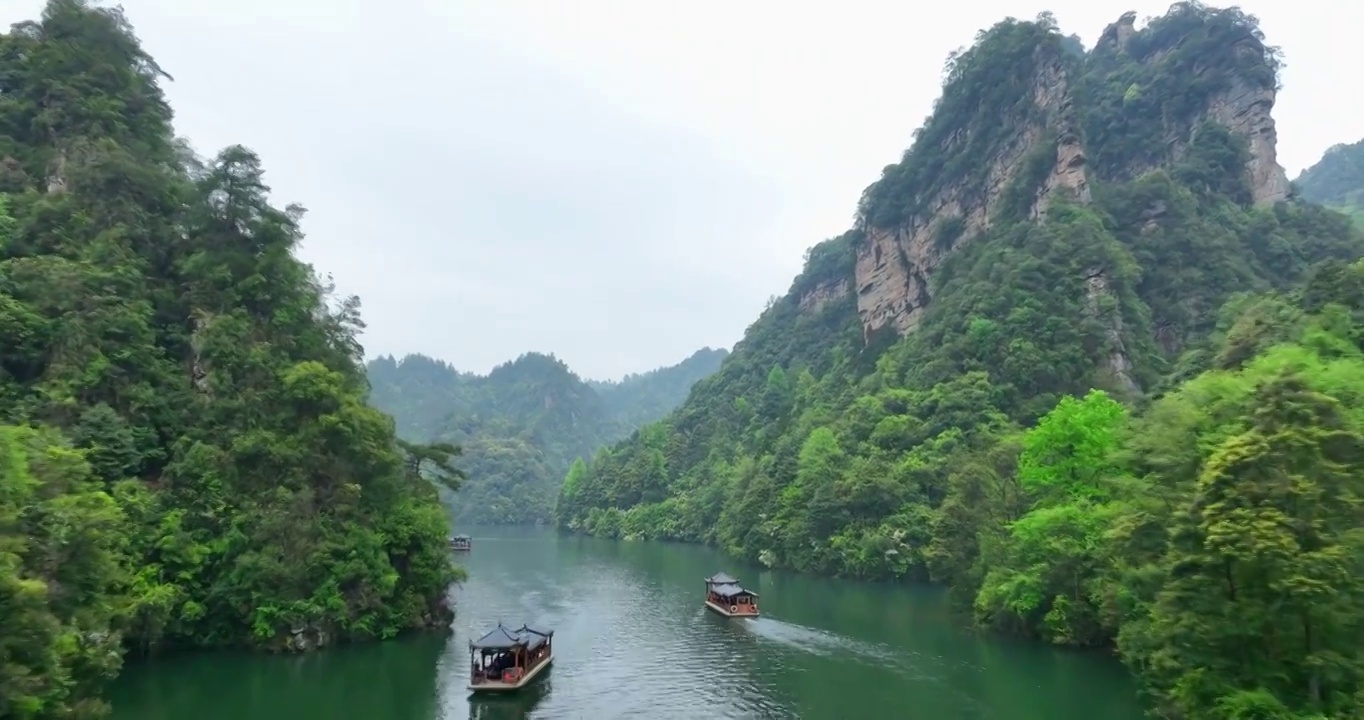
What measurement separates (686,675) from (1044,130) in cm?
7857

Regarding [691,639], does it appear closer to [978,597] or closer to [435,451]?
[978,597]

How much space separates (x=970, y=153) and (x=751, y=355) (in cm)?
4725

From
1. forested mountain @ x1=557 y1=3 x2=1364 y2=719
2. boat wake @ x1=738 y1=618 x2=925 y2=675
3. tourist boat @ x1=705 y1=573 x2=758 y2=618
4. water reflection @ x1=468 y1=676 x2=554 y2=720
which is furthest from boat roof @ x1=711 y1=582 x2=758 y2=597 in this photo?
water reflection @ x1=468 y1=676 x2=554 y2=720

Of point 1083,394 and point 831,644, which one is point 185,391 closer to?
point 831,644

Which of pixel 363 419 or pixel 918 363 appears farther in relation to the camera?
pixel 918 363

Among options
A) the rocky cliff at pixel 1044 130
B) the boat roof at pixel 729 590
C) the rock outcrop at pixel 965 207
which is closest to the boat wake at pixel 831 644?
the boat roof at pixel 729 590

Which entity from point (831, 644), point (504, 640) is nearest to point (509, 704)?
point (504, 640)

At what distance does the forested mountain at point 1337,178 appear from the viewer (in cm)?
13775

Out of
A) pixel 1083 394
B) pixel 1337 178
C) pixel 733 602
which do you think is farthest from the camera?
pixel 1337 178

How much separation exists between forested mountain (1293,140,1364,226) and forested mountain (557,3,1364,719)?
51.3 m

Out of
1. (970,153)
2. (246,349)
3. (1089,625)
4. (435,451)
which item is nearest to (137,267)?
(246,349)

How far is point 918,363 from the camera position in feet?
251

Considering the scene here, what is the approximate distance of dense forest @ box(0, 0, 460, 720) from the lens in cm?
3188

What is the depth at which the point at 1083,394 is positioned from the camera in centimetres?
6294
